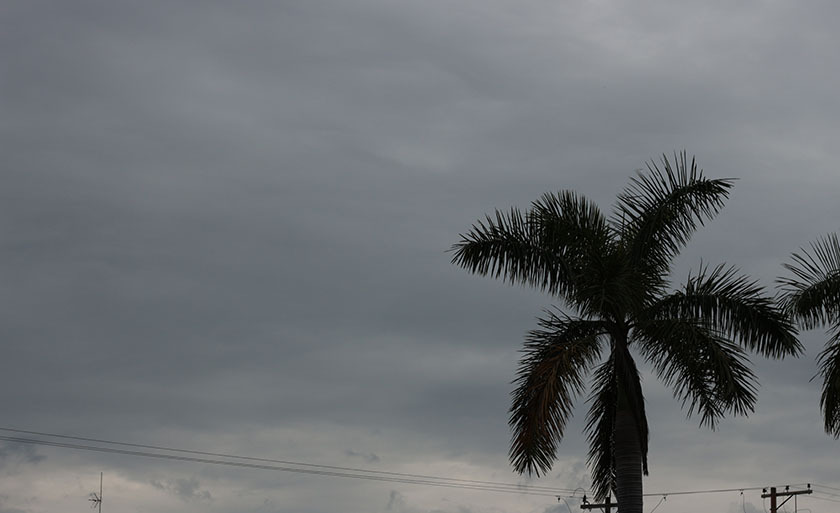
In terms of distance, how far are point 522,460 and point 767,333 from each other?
247 inches

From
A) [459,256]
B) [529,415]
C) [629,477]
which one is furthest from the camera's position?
[459,256]

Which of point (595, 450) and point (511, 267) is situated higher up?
point (511, 267)

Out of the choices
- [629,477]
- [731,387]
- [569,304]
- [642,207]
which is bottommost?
[629,477]

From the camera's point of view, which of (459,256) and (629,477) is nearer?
(629,477)

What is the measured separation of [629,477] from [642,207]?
5.99 m

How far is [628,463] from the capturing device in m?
24.7

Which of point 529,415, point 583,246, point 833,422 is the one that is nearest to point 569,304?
point 583,246

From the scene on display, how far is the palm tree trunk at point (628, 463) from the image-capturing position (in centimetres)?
2461

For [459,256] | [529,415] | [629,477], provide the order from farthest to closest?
1. [459,256]
2. [629,477]
3. [529,415]

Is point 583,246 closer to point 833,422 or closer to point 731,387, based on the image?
point 731,387

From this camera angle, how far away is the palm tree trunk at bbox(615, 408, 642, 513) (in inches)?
969

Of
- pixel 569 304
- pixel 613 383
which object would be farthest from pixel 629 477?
pixel 569 304

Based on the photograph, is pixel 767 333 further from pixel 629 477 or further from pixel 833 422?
pixel 629 477

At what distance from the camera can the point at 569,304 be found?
25.9m
